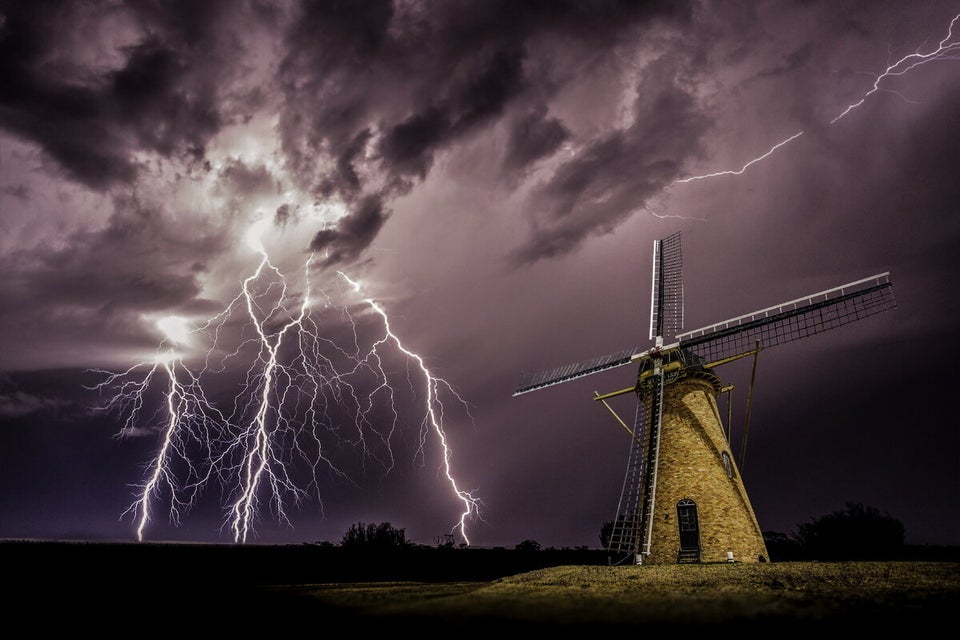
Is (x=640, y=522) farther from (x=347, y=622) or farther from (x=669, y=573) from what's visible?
(x=347, y=622)

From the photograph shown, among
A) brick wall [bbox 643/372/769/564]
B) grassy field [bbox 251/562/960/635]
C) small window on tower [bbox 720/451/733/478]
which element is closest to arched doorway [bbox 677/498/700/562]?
brick wall [bbox 643/372/769/564]

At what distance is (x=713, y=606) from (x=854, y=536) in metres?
28.5

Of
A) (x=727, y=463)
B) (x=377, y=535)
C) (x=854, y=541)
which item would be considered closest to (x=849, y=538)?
(x=854, y=541)

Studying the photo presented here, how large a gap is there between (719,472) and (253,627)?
16003mm

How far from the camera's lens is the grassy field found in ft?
16.8

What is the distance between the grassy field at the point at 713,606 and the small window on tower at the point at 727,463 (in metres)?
5.90

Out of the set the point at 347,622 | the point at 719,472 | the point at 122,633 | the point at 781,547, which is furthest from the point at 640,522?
the point at 781,547

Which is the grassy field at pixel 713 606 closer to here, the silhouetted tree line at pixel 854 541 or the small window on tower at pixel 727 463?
the small window on tower at pixel 727 463

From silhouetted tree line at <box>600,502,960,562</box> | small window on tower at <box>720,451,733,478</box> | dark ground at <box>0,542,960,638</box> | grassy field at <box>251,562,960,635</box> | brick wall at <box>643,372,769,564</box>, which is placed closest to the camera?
grassy field at <box>251,562,960,635</box>

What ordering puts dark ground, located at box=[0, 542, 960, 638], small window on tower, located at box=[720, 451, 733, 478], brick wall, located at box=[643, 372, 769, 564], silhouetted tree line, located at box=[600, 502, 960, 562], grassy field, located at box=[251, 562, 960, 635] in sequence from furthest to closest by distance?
1. silhouetted tree line, located at box=[600, 502, 960, 562]
2. small window on tower, located at box=[720, 451, 733, 478]
3. brick wall, located at box=[643, 372, 769, 564]
4. dark ground, located at box=[0, 542, 960, 638]
5. grassy field, located at box=[251, 562, 960, 635]

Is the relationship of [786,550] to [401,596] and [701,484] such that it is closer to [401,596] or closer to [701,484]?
[701,484]

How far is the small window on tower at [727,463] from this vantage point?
16913 millimetres

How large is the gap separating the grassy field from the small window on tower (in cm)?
590

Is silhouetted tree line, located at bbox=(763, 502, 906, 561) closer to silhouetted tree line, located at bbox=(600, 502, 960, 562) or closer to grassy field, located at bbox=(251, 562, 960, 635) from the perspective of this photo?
silhouetted tree line, located at bbox=(600, 502, 960, 562)
